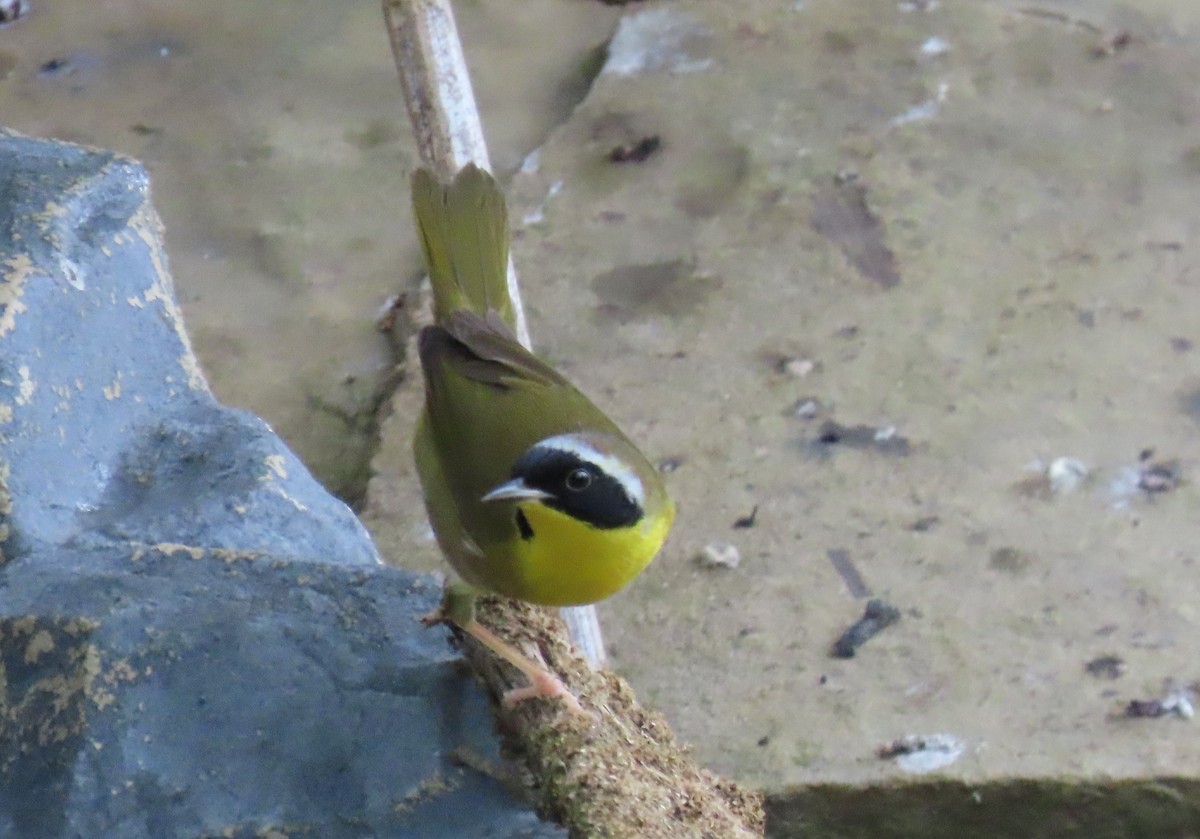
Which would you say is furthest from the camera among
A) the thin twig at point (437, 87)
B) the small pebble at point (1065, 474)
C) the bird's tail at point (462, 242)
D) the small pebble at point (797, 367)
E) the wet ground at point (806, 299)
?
the small pebble at point (797, 367)

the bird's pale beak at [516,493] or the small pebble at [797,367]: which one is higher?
the bird's pale beak at [516,493]

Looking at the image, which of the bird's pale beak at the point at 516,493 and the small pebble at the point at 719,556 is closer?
the bird's pale beak at the point at 516,493

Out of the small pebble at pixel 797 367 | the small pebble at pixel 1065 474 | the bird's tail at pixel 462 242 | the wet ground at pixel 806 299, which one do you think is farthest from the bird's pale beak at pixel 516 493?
the small pebble at pixel 797 367

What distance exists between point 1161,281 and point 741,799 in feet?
10.6

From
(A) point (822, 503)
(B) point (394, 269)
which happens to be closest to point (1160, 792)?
(A) point (822, 503)

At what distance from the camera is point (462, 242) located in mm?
2689

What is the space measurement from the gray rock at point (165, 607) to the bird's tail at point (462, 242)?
1.55 feet

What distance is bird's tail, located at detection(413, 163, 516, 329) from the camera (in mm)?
2682

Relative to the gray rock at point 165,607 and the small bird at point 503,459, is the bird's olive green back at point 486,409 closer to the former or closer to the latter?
the small bird at point 503,459

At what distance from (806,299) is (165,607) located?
305 centimetres

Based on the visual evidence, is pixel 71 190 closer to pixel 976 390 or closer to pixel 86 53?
pixel 976 390

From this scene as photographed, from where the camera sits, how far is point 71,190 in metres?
2.87

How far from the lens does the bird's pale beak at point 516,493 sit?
209 cm

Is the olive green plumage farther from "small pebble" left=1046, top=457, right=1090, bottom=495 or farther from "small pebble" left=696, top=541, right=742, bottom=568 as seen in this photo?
"small pebble" left=1046, top=457, right=1090, bottom=495
